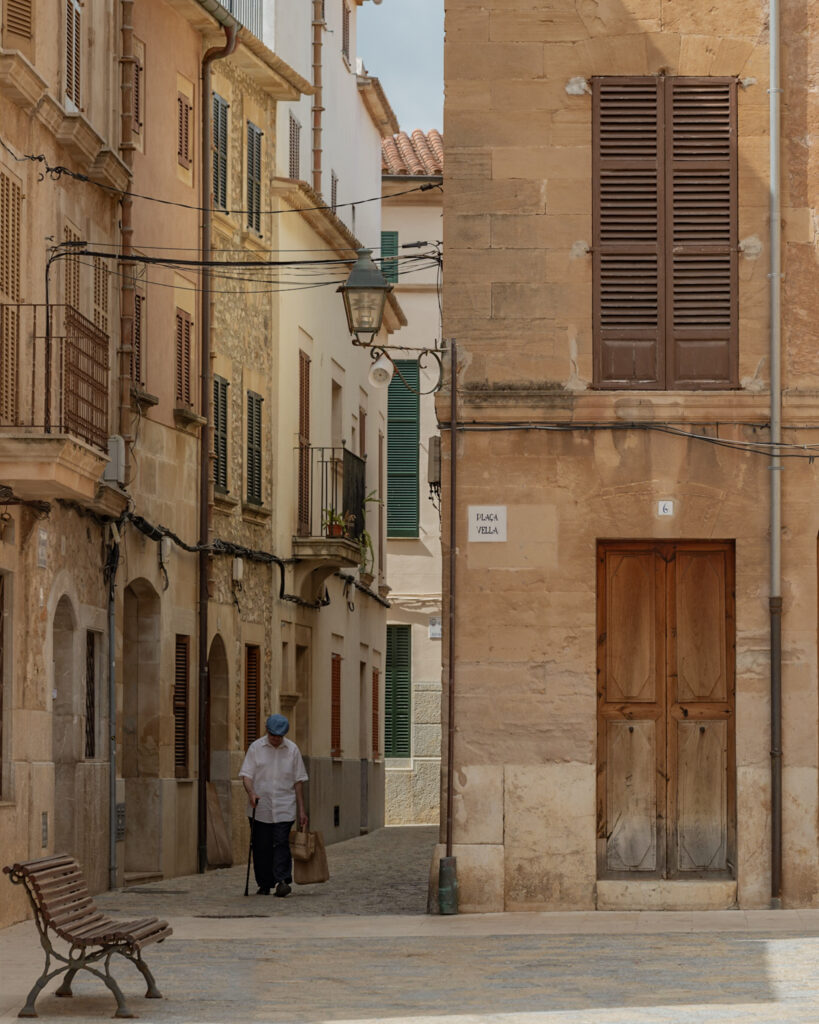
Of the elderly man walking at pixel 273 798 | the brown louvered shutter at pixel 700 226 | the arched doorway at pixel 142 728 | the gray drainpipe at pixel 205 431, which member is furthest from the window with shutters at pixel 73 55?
the elderly man walking at pixel 273 798

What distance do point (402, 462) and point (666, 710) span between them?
23.2 metres

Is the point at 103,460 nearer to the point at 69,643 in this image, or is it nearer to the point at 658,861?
the point at 69,643

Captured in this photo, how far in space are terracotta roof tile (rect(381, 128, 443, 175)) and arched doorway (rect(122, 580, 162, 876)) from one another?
19.5 meters

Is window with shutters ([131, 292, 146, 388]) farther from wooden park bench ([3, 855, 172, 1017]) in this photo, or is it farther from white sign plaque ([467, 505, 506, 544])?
wooden park bench ([3, 855, 172, 1017])

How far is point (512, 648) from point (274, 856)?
13.9ft

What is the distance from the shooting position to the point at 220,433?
25281 mm

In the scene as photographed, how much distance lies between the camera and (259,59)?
2653 centimetres

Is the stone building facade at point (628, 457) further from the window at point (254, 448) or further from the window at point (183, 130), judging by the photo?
the window at point (254, 448)

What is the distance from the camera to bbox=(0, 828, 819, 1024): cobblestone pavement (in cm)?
1115

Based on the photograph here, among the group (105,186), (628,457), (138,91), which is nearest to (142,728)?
(105,186)

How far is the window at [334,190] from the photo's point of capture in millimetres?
32406

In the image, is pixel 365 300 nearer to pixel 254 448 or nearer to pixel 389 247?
pixel 254 448

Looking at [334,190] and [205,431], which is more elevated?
[334,190]

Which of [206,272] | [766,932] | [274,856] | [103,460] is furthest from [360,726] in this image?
[766,932]
